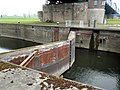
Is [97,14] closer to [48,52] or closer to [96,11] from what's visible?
[96,11]

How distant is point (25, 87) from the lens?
12.0ft

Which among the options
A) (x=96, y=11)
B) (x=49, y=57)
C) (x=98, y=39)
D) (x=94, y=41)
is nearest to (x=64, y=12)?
(x=96, y=11)

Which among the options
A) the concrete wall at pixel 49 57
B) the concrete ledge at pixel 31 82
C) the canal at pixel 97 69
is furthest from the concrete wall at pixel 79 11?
the concrete ledge at pixel 31 82

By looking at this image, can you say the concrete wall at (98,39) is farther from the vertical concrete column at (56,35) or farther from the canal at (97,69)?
the vertical concrete column at (56,35)

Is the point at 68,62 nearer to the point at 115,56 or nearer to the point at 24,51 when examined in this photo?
the point at 24,51

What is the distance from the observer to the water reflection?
10.5m

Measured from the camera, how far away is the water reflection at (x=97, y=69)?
10.5m

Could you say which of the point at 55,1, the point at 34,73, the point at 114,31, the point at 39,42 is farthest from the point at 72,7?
the point at 34,73

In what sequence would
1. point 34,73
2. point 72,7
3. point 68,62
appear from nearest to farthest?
point 34,73 < point 68,62 < point 72,7

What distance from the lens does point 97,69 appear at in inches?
522

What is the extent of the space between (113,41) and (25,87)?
1568cm

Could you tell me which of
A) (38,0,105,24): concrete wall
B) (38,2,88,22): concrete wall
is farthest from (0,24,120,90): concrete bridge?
(38,0,105,24): concrete wall

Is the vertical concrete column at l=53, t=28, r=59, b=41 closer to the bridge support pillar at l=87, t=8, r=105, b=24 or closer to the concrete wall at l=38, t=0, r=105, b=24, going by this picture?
the concrete wall at l=38, t=0, r=105, b=24

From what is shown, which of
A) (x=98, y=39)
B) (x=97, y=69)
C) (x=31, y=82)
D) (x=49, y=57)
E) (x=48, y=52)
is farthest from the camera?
(x=98, y=39)
